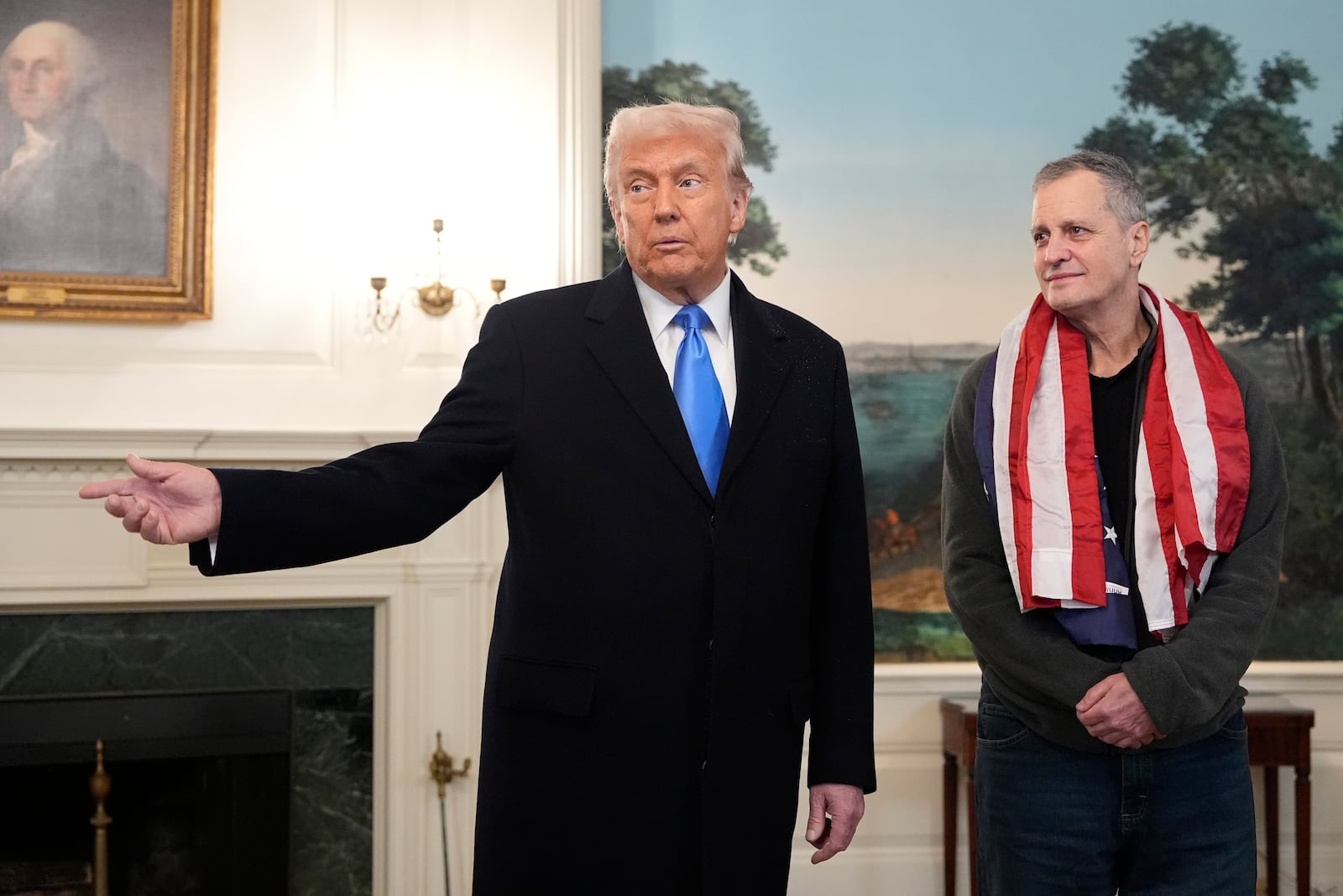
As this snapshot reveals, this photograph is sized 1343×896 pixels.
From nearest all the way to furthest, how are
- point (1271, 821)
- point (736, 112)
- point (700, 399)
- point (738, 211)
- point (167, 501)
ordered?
point (167, 501)
point (700, 399)
point (738, 211)
point (1271, 821)
point (736, 112)

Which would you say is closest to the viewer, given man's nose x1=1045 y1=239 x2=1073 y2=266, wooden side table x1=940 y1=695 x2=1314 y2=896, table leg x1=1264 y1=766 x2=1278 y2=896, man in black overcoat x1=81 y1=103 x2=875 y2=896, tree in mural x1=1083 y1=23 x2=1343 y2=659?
man in black overcoat x1=81 y1=103 x2=875 y2=896

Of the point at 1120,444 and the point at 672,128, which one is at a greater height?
the point at 672,128

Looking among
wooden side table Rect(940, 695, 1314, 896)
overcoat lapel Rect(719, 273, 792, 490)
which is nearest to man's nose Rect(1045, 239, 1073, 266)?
overcoat lapel Rect(719, 273, 792, 490)

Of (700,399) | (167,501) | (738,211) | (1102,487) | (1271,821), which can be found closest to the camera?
(167,501)

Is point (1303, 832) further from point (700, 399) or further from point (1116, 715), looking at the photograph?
point (700, 399)

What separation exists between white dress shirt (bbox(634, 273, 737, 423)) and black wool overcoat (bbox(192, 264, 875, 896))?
0.16 ft

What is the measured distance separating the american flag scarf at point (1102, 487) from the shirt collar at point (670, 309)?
54cm

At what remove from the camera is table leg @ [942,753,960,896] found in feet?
13.3

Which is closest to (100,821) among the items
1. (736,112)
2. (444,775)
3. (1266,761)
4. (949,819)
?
(444,775)

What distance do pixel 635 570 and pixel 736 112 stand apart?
286cm

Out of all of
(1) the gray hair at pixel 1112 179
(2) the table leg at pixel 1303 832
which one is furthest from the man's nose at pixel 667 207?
(2) the table leg at pixel 1303 832

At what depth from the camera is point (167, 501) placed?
151 cm

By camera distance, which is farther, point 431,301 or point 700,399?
point 431,301

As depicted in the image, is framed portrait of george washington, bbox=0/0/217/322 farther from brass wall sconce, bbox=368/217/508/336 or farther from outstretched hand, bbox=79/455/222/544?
outstretched hand, bbox=79/455/222/544
